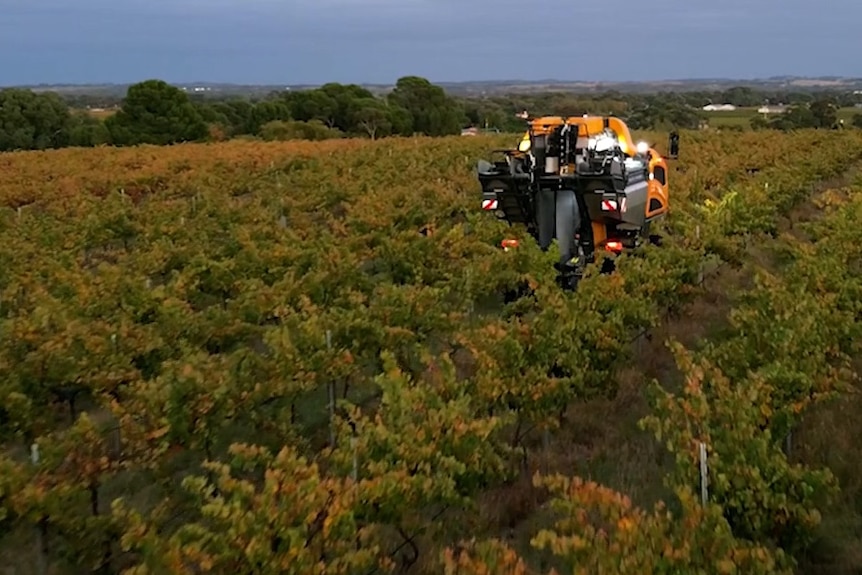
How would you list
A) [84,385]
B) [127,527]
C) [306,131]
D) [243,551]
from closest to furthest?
1. [243,551]
2. [127,527]
3. [84,385]
4. [306,131]

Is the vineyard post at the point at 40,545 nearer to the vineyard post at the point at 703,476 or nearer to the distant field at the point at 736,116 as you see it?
the vineyard post at the point at 703,476

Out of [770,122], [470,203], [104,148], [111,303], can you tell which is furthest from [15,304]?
[770,122]

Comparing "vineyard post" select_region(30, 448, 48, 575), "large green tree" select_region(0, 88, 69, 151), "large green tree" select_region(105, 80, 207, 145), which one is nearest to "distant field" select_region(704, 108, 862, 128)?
"large green tree" select_region(105, 80, 207, 145)

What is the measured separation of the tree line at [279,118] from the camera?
50844mm

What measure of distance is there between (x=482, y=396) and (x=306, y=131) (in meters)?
45.0

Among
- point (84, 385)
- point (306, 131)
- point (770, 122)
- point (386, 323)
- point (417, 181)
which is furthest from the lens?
point (770, 122)

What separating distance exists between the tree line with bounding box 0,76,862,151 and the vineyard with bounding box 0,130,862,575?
104 ft

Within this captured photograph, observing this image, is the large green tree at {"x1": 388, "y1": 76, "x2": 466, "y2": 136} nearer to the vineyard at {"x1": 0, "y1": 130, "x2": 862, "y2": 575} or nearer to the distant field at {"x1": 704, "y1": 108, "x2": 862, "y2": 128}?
the distant field at {"x1": 704, "y1": 108, "x2": 862, "y2": 128}

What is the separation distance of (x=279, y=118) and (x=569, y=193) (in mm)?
49631

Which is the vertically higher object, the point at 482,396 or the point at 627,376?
the point at 482,396

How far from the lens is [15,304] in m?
10.4

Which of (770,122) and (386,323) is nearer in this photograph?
(386,323)

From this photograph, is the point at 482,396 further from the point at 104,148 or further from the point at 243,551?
the point at 104,148

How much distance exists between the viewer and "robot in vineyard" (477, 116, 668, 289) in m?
11.8
